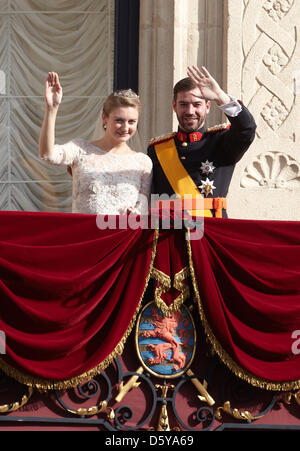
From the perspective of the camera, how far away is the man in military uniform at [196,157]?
423 centimetres

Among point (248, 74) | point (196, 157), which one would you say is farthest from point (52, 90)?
point (248, 74)

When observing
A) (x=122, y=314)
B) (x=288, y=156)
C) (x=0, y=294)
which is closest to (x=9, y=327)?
(x=0, y=294)

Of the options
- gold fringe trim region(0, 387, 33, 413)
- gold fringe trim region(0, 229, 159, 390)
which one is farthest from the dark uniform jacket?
gold fringe trim region(0, 387, 33, 413)

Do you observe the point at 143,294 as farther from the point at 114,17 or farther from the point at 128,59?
the point at 114,17

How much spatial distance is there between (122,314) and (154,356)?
9.4 inches

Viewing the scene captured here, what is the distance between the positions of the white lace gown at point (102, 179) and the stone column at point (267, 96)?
1276 mm

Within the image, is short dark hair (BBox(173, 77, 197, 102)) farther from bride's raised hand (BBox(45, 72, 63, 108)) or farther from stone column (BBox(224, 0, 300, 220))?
stone column (BBox(224, 0, 300, 220))

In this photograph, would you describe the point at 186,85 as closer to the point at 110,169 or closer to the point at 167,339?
the point at 110,169

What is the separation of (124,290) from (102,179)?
64 centimetres

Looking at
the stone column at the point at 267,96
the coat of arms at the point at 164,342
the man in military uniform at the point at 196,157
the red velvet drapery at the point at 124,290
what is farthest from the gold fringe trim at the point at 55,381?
the stone column at the point at 267,96

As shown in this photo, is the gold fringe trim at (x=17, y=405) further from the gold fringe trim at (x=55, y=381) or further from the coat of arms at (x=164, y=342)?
the coat of arms at (x=164, y=342)

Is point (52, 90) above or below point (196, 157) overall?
above

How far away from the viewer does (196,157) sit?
14.2 feet

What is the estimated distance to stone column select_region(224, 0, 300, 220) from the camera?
5383 millimetres
